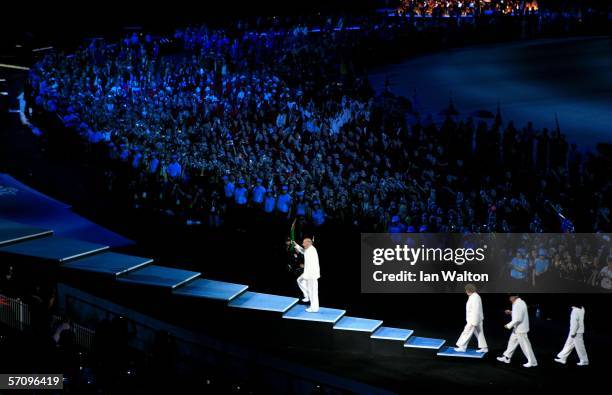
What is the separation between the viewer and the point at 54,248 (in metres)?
13.2

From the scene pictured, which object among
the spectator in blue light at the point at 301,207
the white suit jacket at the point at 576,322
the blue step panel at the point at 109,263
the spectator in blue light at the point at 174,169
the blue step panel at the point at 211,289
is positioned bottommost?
the white suit jacket at the point at 576,322

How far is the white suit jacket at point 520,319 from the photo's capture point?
1238 cm

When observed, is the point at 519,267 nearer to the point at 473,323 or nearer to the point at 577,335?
the point at 473,323

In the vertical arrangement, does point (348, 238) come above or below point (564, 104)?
below

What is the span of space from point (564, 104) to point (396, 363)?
14.7 meters

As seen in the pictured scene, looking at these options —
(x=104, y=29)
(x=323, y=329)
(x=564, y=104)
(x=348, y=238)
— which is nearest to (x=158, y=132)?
(x=348, y=238)

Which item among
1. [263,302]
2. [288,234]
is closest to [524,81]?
[288,234]

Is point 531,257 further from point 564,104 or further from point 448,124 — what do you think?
point 564,104

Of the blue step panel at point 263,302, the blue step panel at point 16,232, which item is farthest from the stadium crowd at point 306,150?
the blue step panel at point 16,232

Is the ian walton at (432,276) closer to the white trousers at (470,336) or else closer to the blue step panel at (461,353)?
the white trousers at (470,336)

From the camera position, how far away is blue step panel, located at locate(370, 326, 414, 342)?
12570 millimetres

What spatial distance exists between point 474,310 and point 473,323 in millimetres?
198

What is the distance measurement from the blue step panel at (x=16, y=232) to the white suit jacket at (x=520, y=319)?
24.4 ft

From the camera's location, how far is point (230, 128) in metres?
19.1
